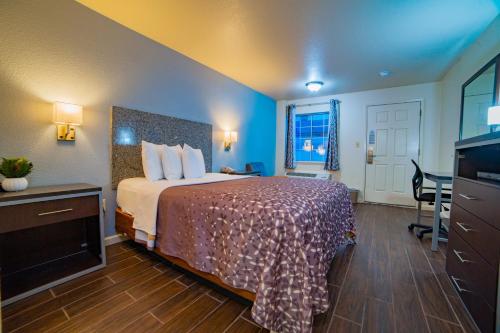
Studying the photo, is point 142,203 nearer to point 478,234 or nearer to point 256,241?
point 256,241

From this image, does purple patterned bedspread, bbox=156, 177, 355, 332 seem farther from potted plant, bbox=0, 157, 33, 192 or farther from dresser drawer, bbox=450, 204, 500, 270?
potted plant, bbox=0, 157, 33, 192

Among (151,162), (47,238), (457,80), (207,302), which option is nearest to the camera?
(207,302)

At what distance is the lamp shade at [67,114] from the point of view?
73.4 inches

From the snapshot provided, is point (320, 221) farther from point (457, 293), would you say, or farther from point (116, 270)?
point (116, 270)

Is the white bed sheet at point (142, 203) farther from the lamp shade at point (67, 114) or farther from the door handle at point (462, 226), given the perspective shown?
the door handle at point (462, 226)

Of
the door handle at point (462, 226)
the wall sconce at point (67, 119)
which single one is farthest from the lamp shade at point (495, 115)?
the wall sconce at point (67, 119)

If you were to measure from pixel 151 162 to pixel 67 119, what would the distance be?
32.1 inches

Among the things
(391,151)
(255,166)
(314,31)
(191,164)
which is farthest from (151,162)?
(391,151)

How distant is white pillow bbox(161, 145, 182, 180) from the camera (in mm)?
2426

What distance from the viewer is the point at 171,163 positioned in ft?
8.07

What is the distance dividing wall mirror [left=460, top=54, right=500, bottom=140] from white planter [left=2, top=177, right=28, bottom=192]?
4329 millimetres

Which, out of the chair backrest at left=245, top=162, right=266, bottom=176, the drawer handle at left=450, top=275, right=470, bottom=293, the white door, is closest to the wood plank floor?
the drawer handle at left=450, top=275, right=470, bottom=293

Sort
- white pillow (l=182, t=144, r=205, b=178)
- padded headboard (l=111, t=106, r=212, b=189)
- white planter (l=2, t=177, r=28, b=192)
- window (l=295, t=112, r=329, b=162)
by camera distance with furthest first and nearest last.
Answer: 1. window (l=295, t=112, r=329, b=162)
2. white pillow (l=182, t=144, r=205, b=178)
3. padded headboard (l=111, t=106, r=212, b=189)
4. white planter (l=2, t=177, r=28, b=192)

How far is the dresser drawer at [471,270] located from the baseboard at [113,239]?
10.3 ft
